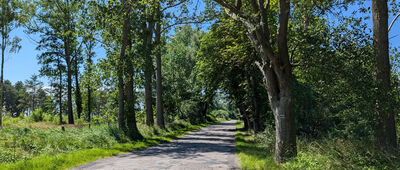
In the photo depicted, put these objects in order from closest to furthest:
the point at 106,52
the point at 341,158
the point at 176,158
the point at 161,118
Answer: the point at 341,158
the point at 176,158
the point at 106,52
the point at 161,118

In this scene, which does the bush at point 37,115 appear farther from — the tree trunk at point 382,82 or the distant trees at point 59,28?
the tree trunk at point 382,82

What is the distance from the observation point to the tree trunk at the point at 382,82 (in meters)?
7.80

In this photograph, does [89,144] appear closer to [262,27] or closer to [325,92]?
[262,27]

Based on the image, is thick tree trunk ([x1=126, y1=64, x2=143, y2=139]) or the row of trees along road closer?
the row of trees along road

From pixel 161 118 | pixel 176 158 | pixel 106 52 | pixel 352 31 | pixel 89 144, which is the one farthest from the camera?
pixel 161 118

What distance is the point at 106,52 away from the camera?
17688 millimetres

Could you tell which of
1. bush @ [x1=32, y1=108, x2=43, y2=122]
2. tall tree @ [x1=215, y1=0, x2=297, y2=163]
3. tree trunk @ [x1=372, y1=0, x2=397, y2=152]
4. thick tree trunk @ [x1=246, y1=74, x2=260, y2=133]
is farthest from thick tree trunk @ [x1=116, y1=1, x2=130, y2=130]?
bush @ [x1=32, y1=108, x2=43, y2=122]

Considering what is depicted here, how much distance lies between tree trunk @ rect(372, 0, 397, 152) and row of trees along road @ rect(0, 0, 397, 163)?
Result: 0.03 metres

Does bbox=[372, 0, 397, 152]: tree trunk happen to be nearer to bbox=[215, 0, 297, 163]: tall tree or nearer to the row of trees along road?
the row of trees along road

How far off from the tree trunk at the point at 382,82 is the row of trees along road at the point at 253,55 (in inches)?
1.0

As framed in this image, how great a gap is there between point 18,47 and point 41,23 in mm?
8659

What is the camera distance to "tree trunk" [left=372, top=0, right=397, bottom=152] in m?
7.80

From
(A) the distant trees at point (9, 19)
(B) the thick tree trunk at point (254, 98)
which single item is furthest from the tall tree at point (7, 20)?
(B) the thick tree trunk at point (254, 98)

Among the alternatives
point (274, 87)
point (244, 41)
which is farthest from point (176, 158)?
point (244, 41)
